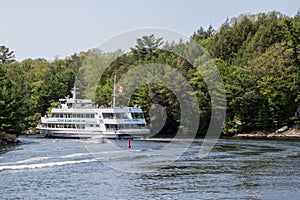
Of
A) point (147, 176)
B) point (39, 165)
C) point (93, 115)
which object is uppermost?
point (93, 115)

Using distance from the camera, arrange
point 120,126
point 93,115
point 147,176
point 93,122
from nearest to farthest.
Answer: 1. point 147,176
2. point 120,126
3. point 93,122
4. point 93,115

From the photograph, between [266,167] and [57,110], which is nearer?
[266,167]

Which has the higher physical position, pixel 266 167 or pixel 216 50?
pixel 216 50

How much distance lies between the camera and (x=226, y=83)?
8975 centimetres

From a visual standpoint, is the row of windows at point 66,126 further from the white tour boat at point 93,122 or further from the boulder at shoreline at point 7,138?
the boulder at shoreline at point 7,138

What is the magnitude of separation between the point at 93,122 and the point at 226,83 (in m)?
25.9

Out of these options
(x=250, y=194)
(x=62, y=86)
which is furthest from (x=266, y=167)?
(x=62, y=86)

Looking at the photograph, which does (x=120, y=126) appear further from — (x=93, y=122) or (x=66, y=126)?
(x=66, y=126)

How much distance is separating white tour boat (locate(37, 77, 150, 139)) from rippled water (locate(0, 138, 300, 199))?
25.1 m

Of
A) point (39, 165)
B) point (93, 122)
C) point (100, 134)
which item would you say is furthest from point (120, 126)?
point (39, 165)

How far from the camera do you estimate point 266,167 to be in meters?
38.1

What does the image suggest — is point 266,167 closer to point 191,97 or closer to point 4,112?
point 4,112

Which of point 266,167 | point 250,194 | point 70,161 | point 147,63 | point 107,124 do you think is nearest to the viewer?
point 250,194

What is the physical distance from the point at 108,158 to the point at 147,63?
66.7 meters
